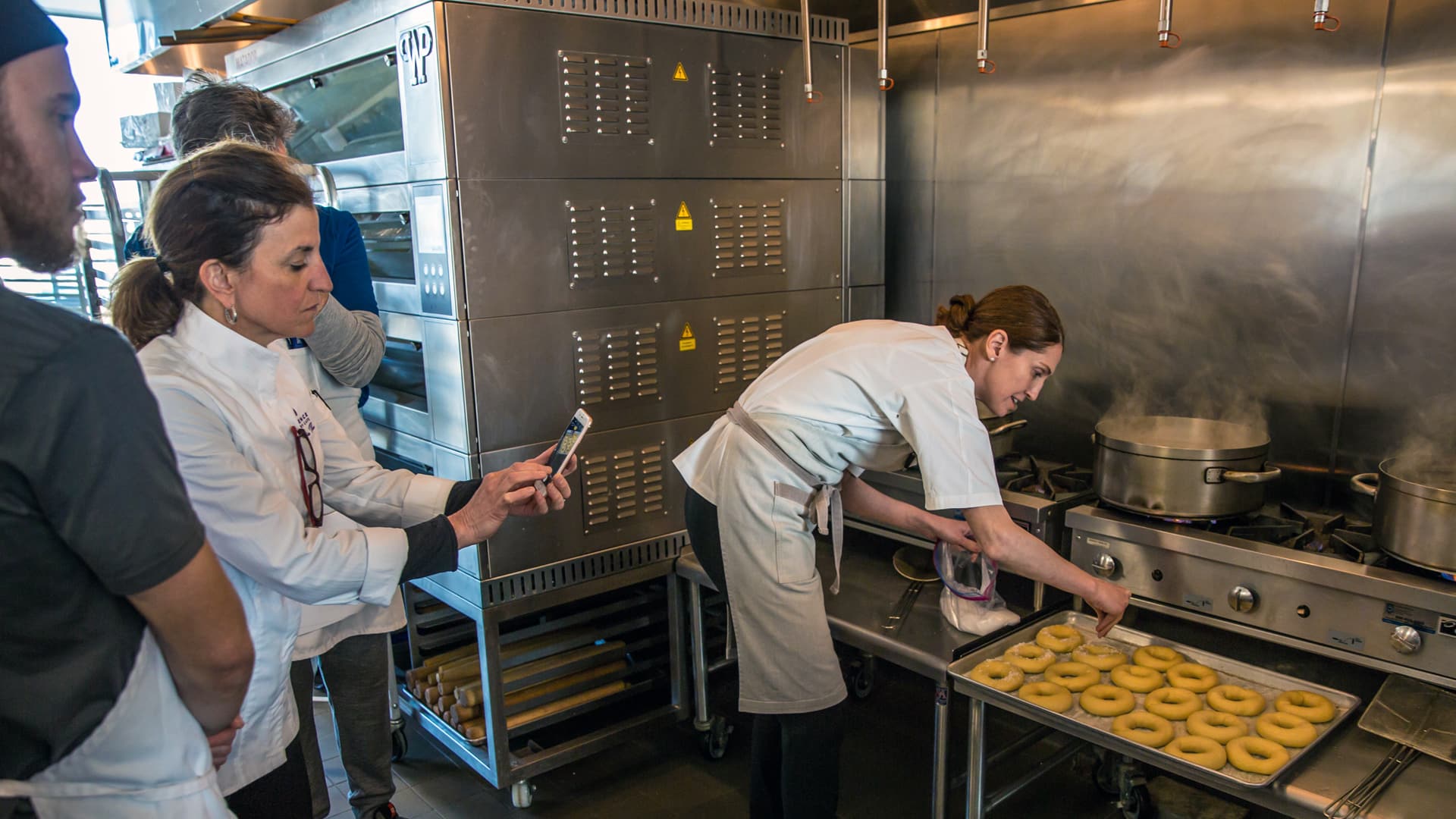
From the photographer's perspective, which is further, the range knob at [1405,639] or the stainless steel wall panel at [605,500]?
the stainless steel wall panel at [605,500]

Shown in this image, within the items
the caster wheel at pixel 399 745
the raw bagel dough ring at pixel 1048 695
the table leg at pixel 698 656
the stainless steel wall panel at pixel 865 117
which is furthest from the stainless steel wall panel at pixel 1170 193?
the caster wheel at pixel 399 745

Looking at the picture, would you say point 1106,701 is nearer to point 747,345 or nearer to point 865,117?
point 747,345

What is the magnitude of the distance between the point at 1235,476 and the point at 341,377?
2080mm

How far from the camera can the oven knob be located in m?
1.99

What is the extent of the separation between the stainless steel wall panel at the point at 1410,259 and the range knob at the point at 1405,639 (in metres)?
0.66

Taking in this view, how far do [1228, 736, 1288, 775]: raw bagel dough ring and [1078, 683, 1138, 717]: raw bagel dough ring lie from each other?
21 cm

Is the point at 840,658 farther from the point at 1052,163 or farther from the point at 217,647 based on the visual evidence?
the point at 217,647

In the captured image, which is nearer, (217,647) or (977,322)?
(217,647)

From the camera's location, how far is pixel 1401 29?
7.02 ft

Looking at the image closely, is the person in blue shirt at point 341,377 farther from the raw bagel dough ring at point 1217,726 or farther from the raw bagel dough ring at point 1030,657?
the raw bagel dough ring at point 1217,726

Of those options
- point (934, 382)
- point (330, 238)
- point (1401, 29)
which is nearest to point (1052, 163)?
point (1401, 29)

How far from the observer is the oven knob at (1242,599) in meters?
1.99

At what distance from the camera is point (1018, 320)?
1.95 m

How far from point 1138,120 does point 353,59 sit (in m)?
2.13
